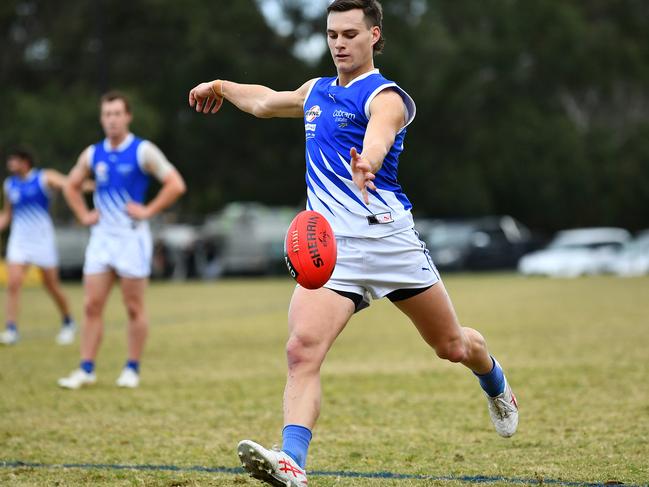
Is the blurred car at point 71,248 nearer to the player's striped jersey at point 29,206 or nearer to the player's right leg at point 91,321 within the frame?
the player's striped jersey at point 29,206

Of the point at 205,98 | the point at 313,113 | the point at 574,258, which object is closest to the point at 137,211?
the point at 205,98

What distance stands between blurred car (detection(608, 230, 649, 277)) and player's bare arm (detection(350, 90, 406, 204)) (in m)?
34.3

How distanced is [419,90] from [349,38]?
44.0m

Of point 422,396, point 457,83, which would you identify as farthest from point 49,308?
point 457,83

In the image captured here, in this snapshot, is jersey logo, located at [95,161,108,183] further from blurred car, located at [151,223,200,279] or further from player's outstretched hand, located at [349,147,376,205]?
blurred car, located at [151,223,200,279]

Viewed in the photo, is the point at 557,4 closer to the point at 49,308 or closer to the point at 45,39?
Answer: the point at 45,39

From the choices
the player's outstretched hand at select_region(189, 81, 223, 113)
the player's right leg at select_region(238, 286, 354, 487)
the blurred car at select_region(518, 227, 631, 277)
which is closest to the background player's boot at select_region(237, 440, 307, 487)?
the player's right leg at select_region(238, 286, 354, 487)

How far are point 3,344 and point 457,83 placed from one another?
3811cm

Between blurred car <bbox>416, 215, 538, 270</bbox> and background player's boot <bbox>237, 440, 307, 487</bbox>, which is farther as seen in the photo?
blurred car <bbox>416, 215, 538, 270</bbox>

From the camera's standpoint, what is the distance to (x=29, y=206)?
14578mm

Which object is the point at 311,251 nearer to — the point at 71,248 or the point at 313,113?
the point at 313,113

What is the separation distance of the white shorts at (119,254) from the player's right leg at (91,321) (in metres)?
0.08

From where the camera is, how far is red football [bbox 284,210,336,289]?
5012 millimetres

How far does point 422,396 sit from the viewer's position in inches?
356
